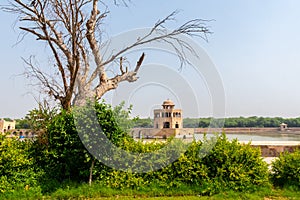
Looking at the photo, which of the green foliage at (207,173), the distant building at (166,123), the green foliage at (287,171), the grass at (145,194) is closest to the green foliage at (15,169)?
the grass at (145,194)

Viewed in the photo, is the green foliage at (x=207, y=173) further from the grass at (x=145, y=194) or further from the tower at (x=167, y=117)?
the tower at (x=167, y=117)

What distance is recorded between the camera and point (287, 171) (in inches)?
159

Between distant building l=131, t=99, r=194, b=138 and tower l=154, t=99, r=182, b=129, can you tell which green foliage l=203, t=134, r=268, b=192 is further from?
tower l=154, t=99, r=182, b=129

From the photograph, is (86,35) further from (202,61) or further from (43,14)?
(202,61)

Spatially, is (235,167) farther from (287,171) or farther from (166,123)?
(166,123)

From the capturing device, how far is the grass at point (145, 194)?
Result: 3.56 m

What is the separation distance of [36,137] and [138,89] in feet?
7.43

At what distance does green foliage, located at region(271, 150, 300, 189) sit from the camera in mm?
3982

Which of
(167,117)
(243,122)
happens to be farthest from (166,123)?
(243,122)

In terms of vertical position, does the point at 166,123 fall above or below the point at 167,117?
below

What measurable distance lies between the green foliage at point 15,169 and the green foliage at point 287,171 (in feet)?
13.5

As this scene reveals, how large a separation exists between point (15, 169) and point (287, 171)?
181 inches

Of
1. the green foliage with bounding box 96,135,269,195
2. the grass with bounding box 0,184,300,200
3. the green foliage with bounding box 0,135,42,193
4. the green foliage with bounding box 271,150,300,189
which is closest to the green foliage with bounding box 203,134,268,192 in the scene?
the green foliage with bounding box 96,135,269,195

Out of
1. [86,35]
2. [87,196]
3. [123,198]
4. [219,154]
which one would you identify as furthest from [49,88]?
[219,154]
